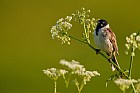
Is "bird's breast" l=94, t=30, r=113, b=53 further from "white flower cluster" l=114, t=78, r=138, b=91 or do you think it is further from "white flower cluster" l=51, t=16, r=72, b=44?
"white flower cluster" l=114, t=78, r=138, b=91

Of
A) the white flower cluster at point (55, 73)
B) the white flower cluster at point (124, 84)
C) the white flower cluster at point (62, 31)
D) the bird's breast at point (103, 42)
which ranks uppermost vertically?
the bird's breast at point (103, 42)

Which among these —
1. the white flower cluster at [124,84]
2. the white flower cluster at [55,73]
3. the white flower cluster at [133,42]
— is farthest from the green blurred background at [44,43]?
the white flower cluster at [124,84]

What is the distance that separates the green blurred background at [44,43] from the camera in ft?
44.4

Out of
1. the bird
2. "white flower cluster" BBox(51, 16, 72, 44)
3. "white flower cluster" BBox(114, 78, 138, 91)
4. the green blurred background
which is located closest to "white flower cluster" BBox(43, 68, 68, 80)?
"white flower cluster" BBox(51, 16, 72, 44)

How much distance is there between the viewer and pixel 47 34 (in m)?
17.9

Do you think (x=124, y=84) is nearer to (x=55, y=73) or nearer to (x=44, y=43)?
(x=55, y=73)

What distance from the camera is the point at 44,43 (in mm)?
17438

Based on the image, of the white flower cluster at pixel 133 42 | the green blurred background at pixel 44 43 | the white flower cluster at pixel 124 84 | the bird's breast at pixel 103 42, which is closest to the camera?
the white flower cluster at pixel 124 84

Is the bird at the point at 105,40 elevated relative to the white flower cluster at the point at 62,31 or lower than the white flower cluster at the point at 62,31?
elevated

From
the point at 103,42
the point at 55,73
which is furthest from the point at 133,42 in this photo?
the point at 103,42

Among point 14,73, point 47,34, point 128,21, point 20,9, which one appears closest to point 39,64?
point 14,73

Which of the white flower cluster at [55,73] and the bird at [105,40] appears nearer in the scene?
the white flower cluster at [55,73]

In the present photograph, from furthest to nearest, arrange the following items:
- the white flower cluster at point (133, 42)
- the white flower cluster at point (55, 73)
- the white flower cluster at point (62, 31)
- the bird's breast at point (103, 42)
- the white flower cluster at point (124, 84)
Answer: the bird's breast at point (103, 42) → the white flower cluster at point (62, 31) → the white flower cluster at point (55, 73) → the white flower cluster at point (133, 42) → the white flower cluster at point (124, 84)

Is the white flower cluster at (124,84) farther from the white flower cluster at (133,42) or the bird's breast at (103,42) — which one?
the bird's breast at (103,42)
